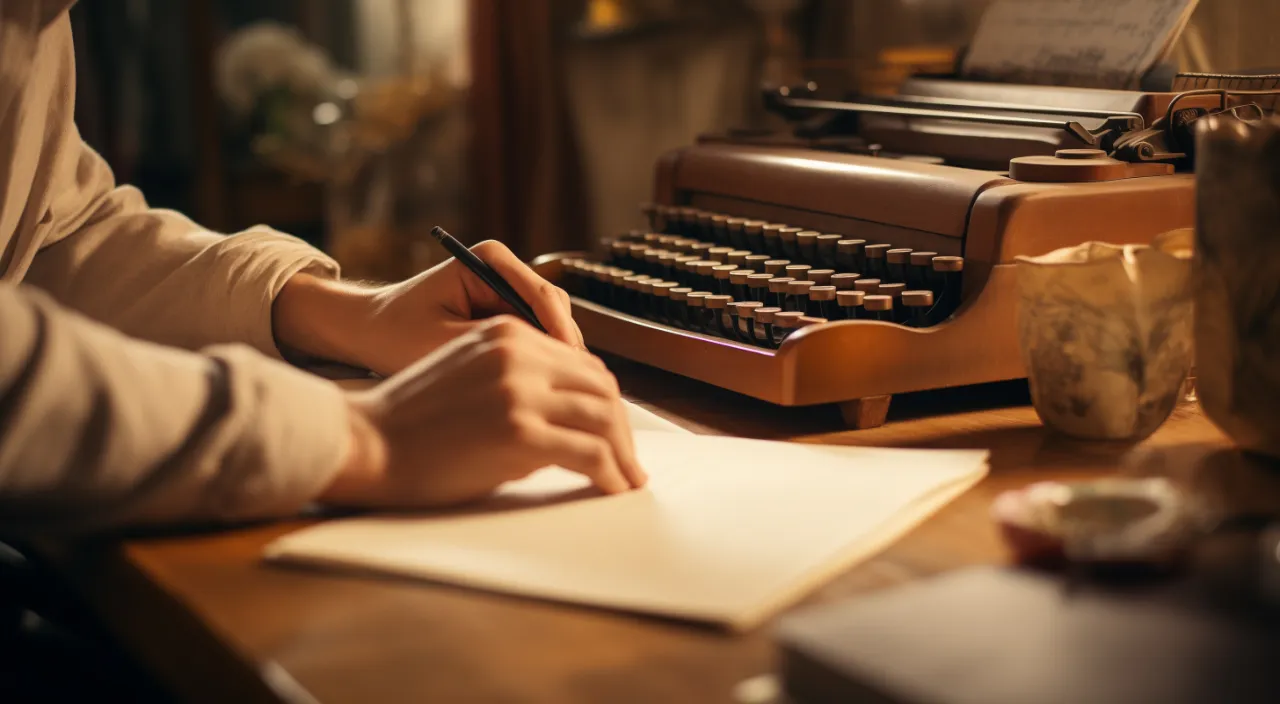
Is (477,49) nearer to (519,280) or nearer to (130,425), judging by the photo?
(519,280)

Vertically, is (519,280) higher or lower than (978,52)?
lower

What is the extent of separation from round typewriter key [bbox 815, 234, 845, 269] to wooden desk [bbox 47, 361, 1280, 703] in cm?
42

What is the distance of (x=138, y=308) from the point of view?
1.21 meters

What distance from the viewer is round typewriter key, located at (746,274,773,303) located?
3.81 feet

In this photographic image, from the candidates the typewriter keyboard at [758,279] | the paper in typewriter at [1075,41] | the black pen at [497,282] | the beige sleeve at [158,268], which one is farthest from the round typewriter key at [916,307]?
the beige sleeve at [158,268]

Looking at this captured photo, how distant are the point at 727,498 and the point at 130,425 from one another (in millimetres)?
359

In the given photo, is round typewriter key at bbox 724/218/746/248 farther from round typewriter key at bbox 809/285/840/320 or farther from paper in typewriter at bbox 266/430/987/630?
paper in typewriter at bbox 266/430/987/630

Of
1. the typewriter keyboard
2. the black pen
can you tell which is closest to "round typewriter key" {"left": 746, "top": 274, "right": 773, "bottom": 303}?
the typewriter keyboard

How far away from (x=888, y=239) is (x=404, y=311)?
0.47 metres

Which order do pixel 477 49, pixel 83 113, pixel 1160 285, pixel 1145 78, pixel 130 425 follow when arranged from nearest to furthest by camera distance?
pixel 130 425, pixel 1160 285, pixel 1145 78, pixel 477 49, pixel 83 113

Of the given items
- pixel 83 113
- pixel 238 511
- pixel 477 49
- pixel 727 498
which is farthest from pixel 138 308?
pixel 83 113

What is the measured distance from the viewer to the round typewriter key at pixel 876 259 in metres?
1.17

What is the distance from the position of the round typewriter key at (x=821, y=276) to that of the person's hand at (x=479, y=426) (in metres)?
0.40

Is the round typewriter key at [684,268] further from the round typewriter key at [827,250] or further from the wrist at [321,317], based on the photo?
→ the wrist at [321,317]
